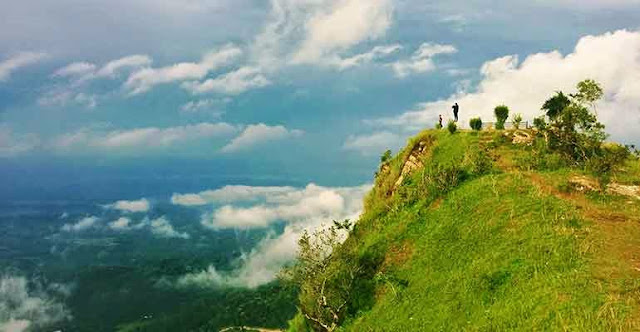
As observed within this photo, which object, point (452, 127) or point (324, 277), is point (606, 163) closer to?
point (452, 127)

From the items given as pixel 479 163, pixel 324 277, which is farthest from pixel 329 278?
pixel 479 163

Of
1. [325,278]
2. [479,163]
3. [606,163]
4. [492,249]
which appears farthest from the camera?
[479,163]

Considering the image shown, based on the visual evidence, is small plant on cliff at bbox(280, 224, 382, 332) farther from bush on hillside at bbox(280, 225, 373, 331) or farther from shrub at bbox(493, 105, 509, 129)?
shrub at bbox(493, 105, 509, 129)

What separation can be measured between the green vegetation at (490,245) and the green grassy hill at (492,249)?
11 centimetres

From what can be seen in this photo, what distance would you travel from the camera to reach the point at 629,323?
87.0 ft

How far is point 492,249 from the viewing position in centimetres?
A: 4094

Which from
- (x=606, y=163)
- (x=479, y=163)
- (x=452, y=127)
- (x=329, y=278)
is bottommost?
(x=329, y=278)

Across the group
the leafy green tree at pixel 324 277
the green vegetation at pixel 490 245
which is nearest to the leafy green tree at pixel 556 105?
the green vegetation at pixel 490 245

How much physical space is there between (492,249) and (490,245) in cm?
81

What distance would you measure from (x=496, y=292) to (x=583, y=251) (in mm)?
6609

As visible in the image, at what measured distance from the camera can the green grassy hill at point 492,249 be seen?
31156 mm

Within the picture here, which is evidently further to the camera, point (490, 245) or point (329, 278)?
point (329, 278)

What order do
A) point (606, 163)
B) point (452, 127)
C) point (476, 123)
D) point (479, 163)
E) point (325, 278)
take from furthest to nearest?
point (476, 123) < point (452, 127) < point (479, 163) < point (606, 163) < point (325, 278)

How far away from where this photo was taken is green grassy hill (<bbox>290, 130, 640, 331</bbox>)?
31156mm
